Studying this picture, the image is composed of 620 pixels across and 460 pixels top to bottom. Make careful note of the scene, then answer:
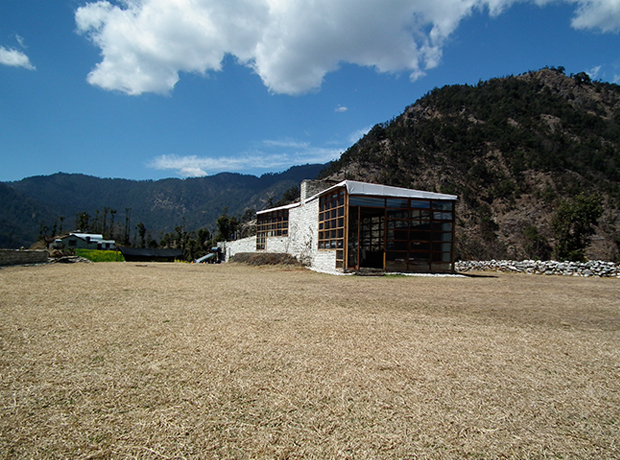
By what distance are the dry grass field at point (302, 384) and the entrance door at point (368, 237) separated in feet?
30.3

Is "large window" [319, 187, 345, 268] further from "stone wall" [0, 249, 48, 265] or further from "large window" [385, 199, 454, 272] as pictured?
"stone wall" [0, 249, 48, 265]

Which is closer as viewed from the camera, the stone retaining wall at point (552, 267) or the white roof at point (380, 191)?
the white roof at point (380, 191)

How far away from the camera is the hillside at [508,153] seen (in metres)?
35.4

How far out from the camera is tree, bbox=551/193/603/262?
18.8 metres

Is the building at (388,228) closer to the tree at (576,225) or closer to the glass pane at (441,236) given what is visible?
the glass pane at (441,236)

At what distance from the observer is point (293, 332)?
4.48m

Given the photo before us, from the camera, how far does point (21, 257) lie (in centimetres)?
1603

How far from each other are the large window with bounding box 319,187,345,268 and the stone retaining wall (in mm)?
8437

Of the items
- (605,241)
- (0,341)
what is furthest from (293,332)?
(605,241)

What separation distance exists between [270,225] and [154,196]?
161503 mm

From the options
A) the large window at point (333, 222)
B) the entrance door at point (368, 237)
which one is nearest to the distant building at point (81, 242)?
the large window at point (333, 222)

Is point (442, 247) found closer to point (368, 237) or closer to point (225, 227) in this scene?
point (368, 237)

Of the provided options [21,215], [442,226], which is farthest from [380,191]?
[21,215]

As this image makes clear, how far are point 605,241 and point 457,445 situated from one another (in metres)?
38.4
